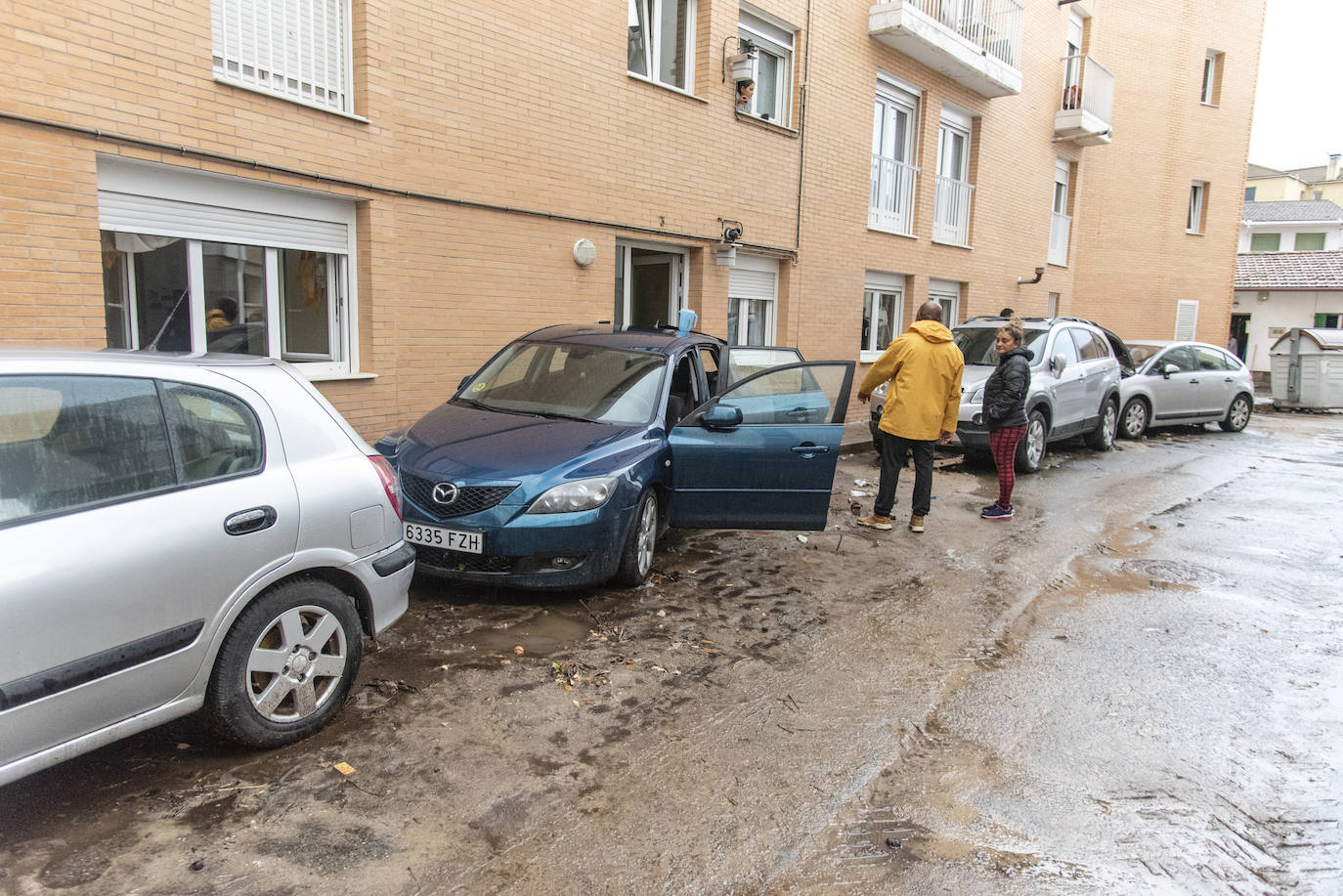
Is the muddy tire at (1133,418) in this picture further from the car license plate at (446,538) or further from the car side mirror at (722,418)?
the car license plate at (446,538)

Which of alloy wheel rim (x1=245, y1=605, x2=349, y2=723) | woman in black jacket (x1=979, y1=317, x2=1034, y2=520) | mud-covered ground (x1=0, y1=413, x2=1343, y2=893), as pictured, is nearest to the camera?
mud-covered ground (x1=0, y1=413, x2=1343, y2=893)

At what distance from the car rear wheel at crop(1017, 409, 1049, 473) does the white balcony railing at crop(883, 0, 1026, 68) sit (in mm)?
7512

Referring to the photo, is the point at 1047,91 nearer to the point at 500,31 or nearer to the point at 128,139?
the point at 500,31

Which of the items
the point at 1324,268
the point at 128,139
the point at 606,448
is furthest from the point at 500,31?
the point at 1324,268

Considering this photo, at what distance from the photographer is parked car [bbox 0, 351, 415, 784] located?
255 centimetres

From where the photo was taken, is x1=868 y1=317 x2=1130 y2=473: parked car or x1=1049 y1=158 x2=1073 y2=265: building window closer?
x1=868 y1=317 x2=1130 y2=473: parked car

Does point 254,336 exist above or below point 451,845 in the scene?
above

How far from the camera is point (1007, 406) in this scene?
7945 millimetres

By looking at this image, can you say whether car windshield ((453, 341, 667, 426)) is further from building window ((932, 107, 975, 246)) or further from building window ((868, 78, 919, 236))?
building window ((932, 107, 975, 246))

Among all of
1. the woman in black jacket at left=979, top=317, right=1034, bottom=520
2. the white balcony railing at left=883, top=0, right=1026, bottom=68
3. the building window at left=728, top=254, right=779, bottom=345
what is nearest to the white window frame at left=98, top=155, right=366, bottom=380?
the building window at left=728, top=254, right=779, bottom=345

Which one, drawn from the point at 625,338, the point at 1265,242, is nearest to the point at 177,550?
the point at 625,338

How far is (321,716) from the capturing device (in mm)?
3479

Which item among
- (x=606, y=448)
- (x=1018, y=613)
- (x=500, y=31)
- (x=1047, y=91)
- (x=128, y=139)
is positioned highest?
(x=1047, y=91)

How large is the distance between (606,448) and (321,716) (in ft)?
7.61
